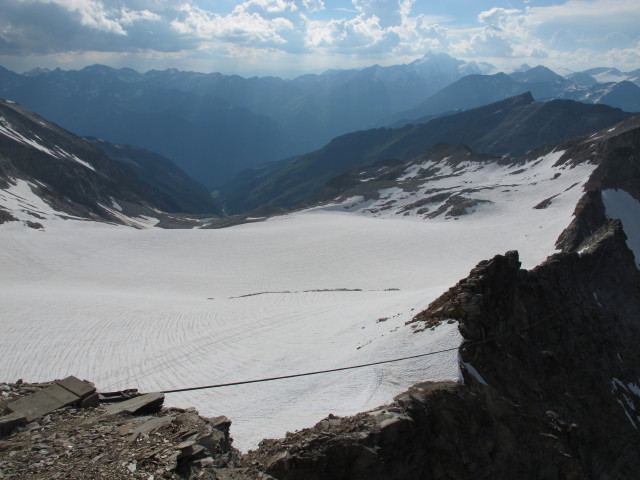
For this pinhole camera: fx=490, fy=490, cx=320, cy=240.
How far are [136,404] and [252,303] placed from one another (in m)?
21.8

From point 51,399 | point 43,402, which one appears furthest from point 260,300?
point 43,402

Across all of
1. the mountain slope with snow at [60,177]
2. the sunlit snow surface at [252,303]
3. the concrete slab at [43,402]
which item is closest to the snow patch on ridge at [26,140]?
the mountain slope with snow at [60,177]

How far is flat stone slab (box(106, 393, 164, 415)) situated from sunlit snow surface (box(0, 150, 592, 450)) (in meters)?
2.87

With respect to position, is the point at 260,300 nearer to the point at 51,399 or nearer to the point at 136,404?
the point at 136,404

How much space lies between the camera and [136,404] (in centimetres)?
1251

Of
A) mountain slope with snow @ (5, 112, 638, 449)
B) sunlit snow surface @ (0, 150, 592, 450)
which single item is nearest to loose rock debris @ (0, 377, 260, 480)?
sunlit snow surface @ (0, 150, 592, 450)

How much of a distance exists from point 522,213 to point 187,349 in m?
53.8

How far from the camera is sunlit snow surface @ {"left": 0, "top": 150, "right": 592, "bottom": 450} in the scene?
1739 centimetres

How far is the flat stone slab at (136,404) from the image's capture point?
12133 mm

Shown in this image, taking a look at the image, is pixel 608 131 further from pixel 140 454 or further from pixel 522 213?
pixel 140 454

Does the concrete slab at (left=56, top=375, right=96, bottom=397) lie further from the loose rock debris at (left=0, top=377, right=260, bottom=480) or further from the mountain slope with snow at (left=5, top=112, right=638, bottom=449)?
the mountain slope with snow at (left=5, top=112, right=638, bottom=449)

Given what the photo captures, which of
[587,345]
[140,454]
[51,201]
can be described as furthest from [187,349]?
[51,201]

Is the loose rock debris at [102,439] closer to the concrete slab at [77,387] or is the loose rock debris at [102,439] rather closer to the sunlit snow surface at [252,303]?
the concrete slab at [77,387]

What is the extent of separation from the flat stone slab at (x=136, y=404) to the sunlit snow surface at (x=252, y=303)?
2.87 metres
